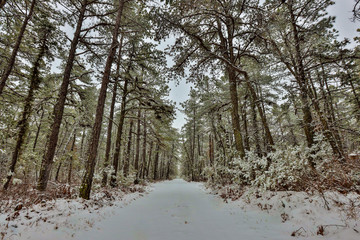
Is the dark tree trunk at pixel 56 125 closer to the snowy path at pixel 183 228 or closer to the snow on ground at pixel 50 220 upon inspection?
the snow on ground at pixel 50 220

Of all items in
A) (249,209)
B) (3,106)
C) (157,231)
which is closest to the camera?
(157,231)

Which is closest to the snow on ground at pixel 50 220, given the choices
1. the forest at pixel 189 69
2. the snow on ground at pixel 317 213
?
the forest at pixel 189 69

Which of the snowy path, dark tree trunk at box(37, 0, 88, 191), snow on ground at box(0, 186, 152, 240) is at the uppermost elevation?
dark tree trunk at box(37, 0, 88, 191)

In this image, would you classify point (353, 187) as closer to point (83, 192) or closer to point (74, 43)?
point (83, 192)

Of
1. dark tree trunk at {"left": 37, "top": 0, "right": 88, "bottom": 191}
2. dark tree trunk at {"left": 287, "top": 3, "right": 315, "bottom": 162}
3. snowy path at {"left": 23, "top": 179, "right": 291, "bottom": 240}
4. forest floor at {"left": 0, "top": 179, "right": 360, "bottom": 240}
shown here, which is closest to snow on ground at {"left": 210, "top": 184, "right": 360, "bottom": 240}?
forest floor at {"left": 0, "top": 179, "right": 360, "bottom": 240}

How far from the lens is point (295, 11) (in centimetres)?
766

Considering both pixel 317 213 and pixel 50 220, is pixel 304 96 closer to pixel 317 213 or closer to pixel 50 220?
pixel 317 213

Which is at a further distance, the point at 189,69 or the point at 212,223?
the point at 189,69

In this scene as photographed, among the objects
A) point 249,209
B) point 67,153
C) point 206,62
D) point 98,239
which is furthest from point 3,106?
point 249,209

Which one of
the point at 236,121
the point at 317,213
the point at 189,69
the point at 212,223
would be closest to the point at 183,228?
the point at 212,223

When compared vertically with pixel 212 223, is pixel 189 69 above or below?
above

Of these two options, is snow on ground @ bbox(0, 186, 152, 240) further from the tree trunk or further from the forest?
the tree trunk

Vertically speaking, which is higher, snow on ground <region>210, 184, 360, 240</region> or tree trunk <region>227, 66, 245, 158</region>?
tree trunk <region>227, 66, 245, 158</region>

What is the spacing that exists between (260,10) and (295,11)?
2636mm
